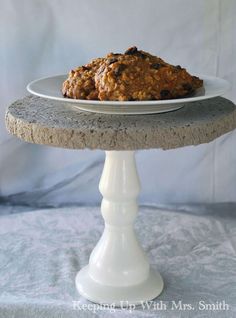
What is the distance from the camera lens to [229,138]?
1.62 m

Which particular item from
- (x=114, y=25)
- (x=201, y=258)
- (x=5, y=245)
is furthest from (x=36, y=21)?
(x=201, y=258)

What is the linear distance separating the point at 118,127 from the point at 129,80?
0.09m

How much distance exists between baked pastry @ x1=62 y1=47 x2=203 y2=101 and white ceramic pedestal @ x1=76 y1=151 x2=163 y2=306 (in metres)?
0.17

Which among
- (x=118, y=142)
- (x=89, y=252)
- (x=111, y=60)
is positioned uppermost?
(x=111, y=60)

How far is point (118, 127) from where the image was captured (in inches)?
37.5

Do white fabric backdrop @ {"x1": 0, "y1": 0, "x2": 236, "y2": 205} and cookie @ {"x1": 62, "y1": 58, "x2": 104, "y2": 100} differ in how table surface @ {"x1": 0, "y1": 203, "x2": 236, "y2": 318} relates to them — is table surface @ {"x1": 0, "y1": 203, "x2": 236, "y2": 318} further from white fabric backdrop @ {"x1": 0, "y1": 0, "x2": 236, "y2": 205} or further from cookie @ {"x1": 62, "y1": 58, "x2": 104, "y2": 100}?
cookie @ {"x1": 62, "y1": 58, "x2": 104, "y2": 100}

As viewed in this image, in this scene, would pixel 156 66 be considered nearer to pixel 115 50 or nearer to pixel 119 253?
pixel 119 253

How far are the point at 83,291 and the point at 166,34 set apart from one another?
0.71 meters

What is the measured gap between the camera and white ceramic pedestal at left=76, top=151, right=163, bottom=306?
1144 mm

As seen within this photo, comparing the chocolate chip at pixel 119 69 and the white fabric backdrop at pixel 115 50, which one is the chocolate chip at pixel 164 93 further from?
the white fabric backdrop at pixel 115 50

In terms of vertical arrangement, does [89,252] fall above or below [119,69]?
below

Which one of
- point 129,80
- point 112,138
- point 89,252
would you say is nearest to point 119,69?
point 129,80

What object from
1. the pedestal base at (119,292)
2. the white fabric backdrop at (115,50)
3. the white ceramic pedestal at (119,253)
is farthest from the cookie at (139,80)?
the white fabric backdrop at (115,50)

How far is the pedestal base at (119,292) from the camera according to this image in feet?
3.82
